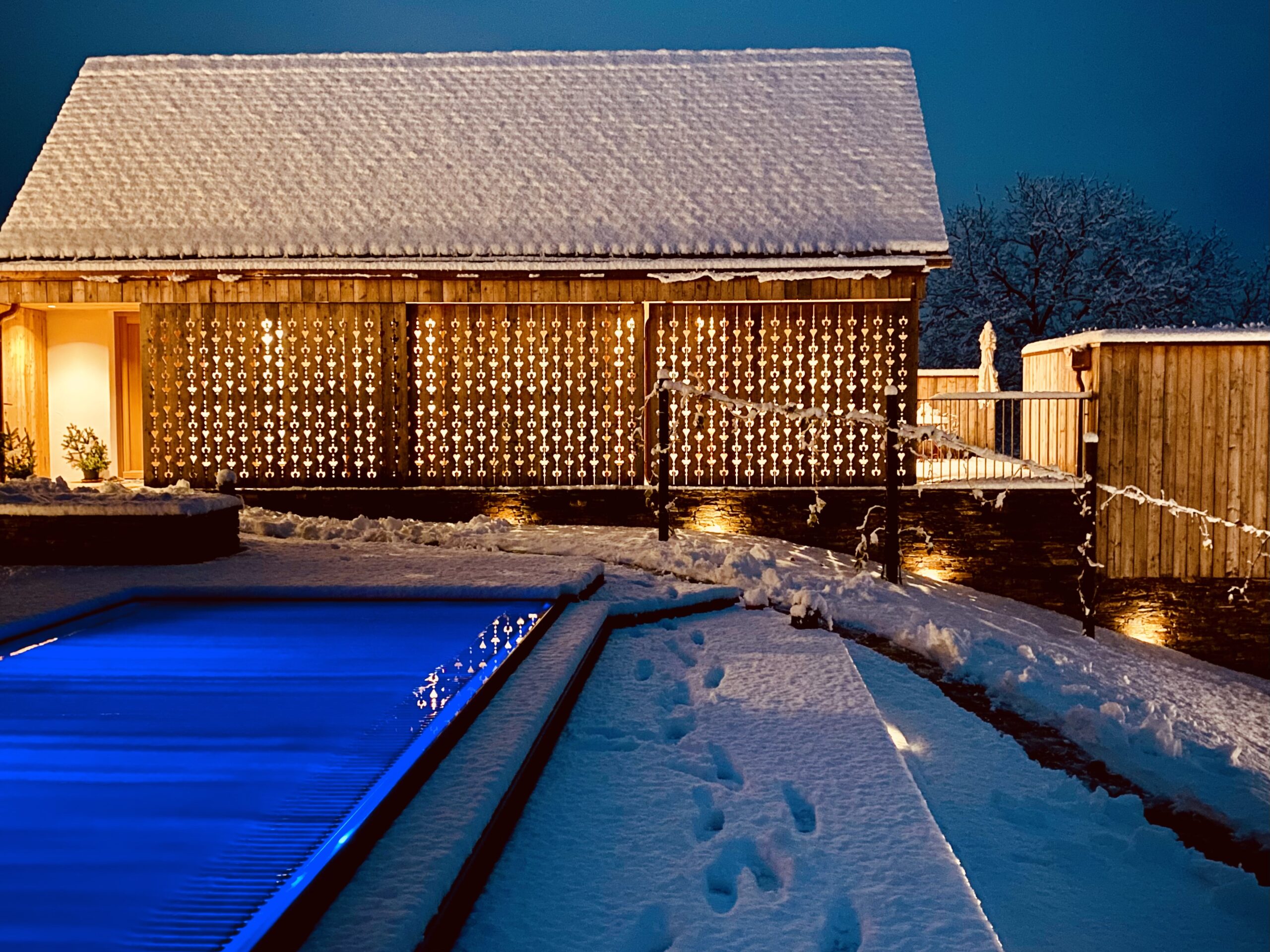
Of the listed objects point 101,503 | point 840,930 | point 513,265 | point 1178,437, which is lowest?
point 840,930

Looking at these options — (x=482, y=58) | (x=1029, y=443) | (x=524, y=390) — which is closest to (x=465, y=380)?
(x=524, y=390)

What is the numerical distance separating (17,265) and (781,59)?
32.9 ft

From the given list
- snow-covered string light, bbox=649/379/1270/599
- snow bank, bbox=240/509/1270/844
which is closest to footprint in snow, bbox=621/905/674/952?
snow bank, bbox=240/509/1270/844

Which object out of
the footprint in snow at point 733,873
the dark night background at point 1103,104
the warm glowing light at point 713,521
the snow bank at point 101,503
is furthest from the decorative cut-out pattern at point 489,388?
the dark night background at point 1103,104

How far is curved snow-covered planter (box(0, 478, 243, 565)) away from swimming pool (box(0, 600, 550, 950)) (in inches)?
75.4

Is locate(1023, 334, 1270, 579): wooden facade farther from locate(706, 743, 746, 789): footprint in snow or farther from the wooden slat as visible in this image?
locate(706, 743, 746, 789): footprint in snow

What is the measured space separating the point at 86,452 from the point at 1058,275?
28.9 m

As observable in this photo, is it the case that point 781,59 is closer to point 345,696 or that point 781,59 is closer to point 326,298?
point 326,298

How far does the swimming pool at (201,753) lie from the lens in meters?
2.42

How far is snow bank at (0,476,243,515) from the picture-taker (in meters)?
7.53

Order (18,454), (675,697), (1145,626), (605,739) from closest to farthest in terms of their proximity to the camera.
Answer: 1. (605,739)
2. (675,697)
3. (1145,626)
4. (18,454)

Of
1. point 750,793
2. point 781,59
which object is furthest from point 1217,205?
point 750,793

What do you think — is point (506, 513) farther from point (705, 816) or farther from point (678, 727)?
point (705, 816)

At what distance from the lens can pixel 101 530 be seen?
7.54m
